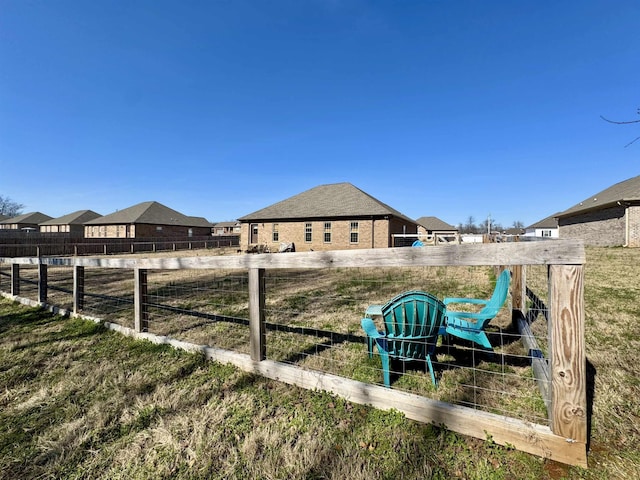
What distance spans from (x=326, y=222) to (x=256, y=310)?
22.3m

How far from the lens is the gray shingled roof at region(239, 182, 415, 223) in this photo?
24.6 metres

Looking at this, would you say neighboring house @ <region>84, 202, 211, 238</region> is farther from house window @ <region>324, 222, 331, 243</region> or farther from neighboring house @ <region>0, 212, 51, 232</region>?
house window @ <region>324, 222, 331, 243</region>

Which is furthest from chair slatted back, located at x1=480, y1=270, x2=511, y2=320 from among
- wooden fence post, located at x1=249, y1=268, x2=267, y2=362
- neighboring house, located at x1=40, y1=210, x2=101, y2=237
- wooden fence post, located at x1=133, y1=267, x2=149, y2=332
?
neighboring house, located at x1=40, y1=210, x2=101, y2=237

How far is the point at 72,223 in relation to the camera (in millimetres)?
46281

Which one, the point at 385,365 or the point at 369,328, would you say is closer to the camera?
the point at 385,365

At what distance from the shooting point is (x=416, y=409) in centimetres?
245

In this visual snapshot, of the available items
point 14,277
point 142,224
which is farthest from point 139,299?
point 142,224

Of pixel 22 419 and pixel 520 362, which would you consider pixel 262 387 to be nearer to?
pixel 22 419

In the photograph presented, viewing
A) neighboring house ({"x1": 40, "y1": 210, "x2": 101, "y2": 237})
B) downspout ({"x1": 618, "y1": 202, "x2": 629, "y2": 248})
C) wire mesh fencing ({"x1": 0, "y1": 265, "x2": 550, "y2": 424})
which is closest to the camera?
wire mesh fencing ({"x1": 0, "y1": 265, "x2": 550, "y2": 424})

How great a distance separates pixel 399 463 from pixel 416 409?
1.68ft

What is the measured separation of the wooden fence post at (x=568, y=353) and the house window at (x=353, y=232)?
2254 cm

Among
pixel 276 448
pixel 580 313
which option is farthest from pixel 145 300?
pixel 580 313

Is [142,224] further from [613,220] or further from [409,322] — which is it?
[613,220]

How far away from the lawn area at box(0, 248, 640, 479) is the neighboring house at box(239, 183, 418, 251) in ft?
66.6
